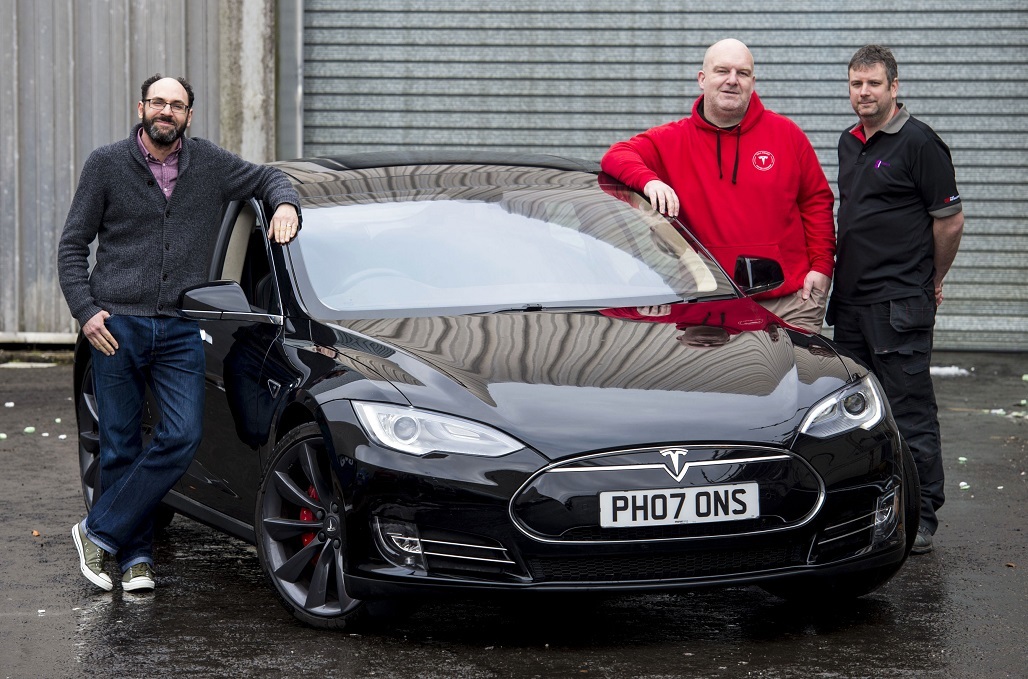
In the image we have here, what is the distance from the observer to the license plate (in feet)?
14.0

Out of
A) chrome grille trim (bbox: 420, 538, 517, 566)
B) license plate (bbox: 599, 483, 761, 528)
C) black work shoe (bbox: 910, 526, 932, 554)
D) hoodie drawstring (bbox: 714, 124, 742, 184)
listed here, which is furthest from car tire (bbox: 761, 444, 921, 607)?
hoodie drawstring (bbox: 714, 124, 742, 184)

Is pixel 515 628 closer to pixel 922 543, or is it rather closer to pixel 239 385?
pixel 239 385

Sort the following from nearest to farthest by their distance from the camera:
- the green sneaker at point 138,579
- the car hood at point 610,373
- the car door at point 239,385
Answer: the car hood at point 610,373 < the car door at point 239,385 < the green sneaker at point 138,579

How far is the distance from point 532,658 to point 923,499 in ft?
7.11

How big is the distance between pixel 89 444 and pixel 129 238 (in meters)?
1.33

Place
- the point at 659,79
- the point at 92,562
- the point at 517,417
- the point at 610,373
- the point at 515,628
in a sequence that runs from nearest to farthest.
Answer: the point at 517,417 < the point at 610,373 < the point at 515,628 < the point at 92,562 < the point at 659,79

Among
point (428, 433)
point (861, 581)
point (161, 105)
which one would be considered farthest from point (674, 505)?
point (161, 105)

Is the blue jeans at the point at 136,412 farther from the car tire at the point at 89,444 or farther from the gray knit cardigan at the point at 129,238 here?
the car tire at the point at 89,444

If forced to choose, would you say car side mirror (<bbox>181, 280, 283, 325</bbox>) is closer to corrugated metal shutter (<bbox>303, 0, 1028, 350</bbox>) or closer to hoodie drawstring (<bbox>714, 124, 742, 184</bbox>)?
hoodie drawstring (<bbox>714, 124, 742, 184</bbox>)

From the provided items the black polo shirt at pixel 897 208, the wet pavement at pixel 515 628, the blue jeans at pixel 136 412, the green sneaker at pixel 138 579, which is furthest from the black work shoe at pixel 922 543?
the green sneaker at pixel 138 579

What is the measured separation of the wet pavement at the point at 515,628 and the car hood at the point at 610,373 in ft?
1.72

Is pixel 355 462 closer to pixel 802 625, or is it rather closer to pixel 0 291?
pixel 802 625

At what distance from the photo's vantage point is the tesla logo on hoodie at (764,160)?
6348 millimetres

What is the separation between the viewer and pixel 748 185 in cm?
635
